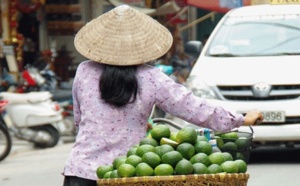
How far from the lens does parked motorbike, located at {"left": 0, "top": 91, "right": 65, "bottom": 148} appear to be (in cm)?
1330

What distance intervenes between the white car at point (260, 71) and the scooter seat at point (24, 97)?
3219 millimetres

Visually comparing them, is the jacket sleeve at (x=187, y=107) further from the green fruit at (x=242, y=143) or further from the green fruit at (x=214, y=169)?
the green fruit at (x=214, y=169)

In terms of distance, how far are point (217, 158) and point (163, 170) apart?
0.90ft

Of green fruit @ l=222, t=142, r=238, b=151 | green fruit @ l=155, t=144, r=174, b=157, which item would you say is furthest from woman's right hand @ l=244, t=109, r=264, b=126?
green fruit @ l=155, t=144, r=174, b=157

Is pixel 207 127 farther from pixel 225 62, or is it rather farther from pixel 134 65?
pixel 225 62

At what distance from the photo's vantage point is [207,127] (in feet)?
15.0

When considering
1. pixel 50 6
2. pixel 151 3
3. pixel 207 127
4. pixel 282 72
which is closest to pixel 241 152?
pixel 207 127

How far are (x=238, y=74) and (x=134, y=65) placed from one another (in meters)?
5.87

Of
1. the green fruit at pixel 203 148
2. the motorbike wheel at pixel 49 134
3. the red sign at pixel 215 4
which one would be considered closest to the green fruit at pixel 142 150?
the green fruit at pixel 203 148

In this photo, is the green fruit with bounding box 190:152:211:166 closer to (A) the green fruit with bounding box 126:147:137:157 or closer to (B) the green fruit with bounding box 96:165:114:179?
(A) the green fruit with bounding box 126:147:137:157

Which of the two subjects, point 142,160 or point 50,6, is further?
point 50,6

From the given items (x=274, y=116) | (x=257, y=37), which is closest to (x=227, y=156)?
(x=274, y=116)

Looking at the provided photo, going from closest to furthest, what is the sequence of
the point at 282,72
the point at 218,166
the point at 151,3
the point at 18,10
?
1. the point at 218,166
2. the point at 282,72
3. the point at 18,10
4. the point at 151,3

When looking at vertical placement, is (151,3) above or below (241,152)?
below
